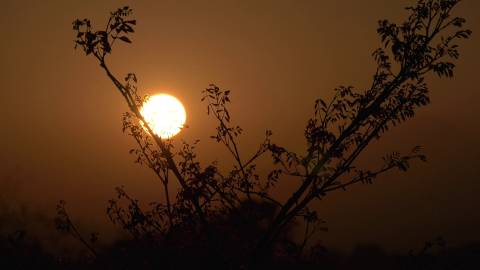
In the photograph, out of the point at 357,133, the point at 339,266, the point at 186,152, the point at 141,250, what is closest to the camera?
the point at 357,133

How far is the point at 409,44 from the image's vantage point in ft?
33.2

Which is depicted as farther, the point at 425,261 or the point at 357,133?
the point at 425,261

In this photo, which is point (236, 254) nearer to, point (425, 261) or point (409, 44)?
point (409, 44)

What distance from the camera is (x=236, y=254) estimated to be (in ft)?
40.4

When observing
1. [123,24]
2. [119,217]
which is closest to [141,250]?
[119,217]

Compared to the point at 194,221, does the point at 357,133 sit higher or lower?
higher

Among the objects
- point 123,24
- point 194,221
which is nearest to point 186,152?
point 194,221

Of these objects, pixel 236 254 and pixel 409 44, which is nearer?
pixel 409 44

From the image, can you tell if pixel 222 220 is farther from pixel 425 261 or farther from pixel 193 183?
pixel 425 261

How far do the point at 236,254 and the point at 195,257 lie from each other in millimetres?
1469

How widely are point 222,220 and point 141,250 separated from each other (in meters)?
2.53

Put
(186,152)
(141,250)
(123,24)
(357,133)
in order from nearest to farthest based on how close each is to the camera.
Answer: (123,24), (357,133), (186,152), (141,250)

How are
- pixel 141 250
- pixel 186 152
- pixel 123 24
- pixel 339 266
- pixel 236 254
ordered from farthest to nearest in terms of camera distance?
pixel 339 266, pixel 141 250, pixel 186 152, pixel 236 254, pixel 123 24

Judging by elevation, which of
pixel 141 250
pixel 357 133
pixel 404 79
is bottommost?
pixel 141 250
